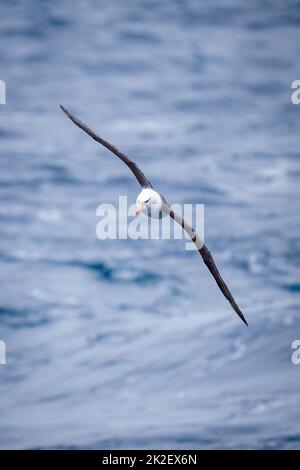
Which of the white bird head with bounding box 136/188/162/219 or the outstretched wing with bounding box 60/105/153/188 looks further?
the outstretched wing with bounding box 60/105/153/188

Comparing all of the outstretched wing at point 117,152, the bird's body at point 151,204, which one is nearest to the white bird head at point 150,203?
the bird's body at point 151,204

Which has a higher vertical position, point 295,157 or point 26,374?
point 295,157

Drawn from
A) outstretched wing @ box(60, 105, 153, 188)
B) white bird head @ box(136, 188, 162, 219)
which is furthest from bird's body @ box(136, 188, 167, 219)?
outstretched wing @ box(60, 105, 153, 188)

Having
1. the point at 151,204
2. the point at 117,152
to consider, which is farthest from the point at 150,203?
the point at 117,152

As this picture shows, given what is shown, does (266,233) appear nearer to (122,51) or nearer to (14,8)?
(122,51)

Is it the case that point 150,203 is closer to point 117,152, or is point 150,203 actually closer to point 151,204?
point 151,204

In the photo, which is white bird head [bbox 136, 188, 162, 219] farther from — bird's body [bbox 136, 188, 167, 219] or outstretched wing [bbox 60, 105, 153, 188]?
outstretched wing [bbox 60, 105, 153, 188]
